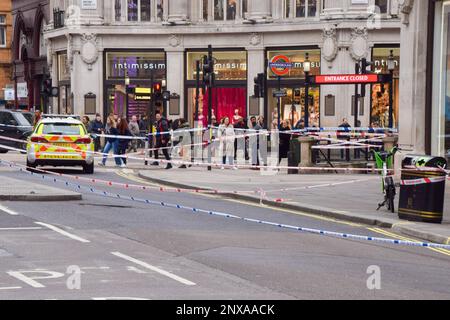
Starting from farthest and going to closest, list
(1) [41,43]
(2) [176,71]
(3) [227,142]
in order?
(1) [41,43], (2) [176,71], (3) [227,142]

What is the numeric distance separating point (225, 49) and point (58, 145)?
85.1 ft

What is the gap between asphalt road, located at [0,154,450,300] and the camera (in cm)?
1067

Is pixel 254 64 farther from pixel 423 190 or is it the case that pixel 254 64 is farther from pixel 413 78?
pixel 423 190

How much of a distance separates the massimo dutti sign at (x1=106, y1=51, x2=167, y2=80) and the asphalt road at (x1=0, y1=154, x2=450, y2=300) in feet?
115

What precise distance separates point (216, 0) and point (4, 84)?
106 feet

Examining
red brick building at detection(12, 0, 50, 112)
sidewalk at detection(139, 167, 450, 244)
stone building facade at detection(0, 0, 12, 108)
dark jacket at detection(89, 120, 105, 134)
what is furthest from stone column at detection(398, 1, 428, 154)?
stone building facade at detection(0, 0, 12, 108)

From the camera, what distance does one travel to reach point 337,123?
4909 cm

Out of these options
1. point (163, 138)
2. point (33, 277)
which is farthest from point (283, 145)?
point (33, 277)

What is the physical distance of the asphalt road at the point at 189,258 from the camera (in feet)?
35.0

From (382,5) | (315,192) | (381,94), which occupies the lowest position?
(315,192)

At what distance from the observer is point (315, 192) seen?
23.2 m

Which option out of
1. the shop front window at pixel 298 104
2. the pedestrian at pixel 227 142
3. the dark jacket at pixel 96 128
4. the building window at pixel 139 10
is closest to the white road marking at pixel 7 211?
the pedestrian at pixel 227 142

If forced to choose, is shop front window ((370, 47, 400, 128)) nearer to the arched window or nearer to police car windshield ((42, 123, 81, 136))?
police car windshield ((42, 123, 81, 136))

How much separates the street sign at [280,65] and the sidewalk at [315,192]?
1387 cm
